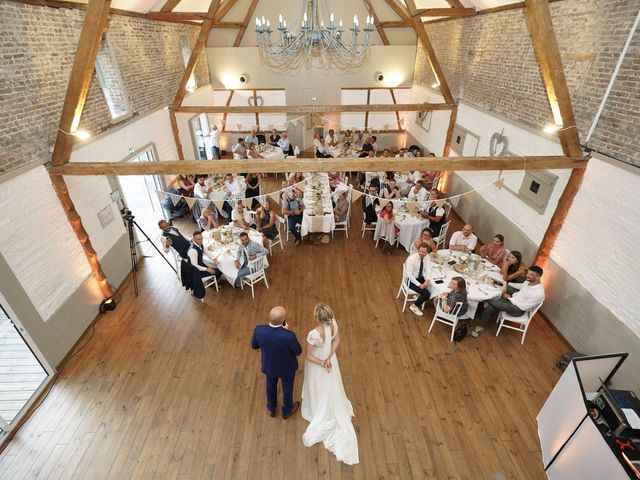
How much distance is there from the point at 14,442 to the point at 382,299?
4.86 meters

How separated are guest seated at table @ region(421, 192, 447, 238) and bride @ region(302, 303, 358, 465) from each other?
3.73m

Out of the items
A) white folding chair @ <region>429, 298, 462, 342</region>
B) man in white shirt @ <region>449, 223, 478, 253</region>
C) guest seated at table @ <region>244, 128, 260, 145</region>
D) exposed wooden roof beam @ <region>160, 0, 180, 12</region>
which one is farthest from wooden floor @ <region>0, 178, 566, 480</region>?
guest seated at table @ <region>244, 128, 260, 145</region>

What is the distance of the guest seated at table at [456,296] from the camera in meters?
4.22

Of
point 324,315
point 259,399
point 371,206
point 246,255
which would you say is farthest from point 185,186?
point 324,315

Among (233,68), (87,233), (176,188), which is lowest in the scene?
(176,188)

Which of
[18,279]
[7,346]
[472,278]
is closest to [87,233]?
[18,279]

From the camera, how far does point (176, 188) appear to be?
7.72 meters

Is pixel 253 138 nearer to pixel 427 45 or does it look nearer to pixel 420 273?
pixel 427 45

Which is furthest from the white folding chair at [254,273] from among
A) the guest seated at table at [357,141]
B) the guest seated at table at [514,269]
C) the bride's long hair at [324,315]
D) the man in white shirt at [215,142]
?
the man in white shirt at [215,142]

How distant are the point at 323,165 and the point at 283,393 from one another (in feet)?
9.25

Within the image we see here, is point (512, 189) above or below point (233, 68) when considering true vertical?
below

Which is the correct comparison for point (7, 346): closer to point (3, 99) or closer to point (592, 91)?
point (3, 99)

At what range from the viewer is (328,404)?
11.3ft

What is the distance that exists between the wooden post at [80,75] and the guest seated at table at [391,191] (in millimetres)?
5331
